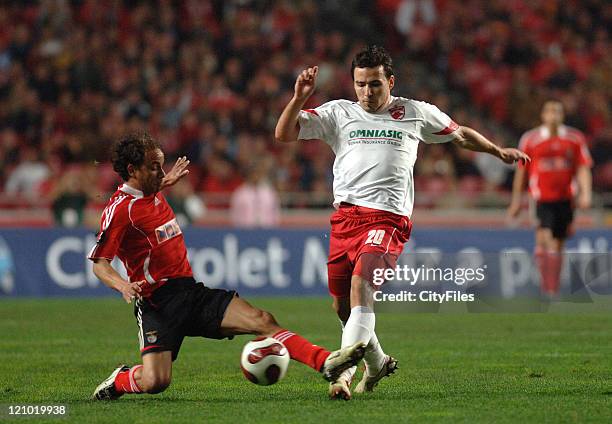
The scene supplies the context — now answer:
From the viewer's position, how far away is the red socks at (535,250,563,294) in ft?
47.0

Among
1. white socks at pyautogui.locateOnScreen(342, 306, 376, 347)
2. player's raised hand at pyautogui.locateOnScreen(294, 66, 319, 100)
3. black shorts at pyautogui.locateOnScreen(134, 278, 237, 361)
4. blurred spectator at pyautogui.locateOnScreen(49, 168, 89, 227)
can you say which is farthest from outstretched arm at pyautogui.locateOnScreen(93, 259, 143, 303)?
blurred spectator at pyautogui.locateOnScreen(49, 168, 89, 227)

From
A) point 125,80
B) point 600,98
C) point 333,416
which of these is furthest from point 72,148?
point 333,416

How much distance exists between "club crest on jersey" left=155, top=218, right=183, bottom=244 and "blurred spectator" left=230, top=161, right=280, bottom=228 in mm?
10537

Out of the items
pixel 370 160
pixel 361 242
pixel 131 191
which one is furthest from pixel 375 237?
pixel 131 191

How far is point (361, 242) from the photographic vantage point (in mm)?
7238

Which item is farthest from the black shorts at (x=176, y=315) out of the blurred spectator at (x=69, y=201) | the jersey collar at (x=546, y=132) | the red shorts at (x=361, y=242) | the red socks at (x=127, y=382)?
the blurred spectator at (x=69, y=201)

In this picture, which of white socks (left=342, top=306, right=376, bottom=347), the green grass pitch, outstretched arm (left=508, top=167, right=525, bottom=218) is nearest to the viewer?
the green grass pitch

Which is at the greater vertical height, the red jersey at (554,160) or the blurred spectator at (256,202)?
the red jersey at (554,160)

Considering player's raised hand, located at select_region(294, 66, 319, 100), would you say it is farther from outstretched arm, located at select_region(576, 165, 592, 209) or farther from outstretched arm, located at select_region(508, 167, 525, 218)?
outstretched arm, located at select_region(576, 165, 592, 209)

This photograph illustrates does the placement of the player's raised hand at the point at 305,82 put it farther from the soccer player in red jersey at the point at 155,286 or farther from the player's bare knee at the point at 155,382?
the player's bare knee at the point at 155,382

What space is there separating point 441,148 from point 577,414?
42.8 feet

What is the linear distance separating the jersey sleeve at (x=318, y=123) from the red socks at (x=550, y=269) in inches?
291

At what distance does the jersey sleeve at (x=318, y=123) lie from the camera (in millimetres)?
7434

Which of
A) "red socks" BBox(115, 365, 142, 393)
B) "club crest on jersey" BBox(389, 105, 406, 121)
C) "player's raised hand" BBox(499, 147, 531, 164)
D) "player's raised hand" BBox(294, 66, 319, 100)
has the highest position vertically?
"player's raised hand" BBox(294, 66, 319, 100)
